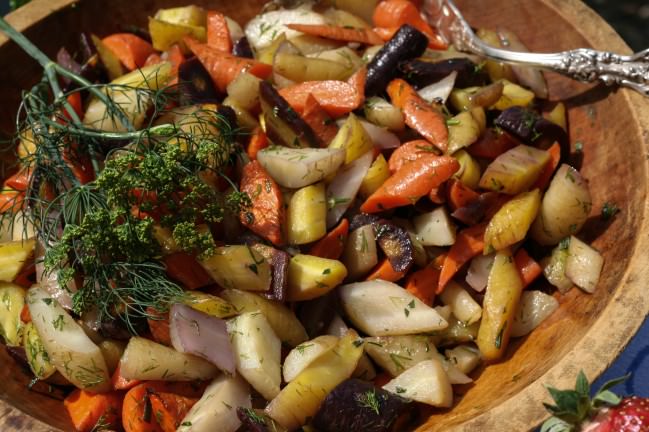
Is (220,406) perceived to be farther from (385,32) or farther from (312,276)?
(385,32)

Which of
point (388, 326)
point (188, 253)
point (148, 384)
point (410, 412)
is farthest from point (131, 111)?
point (410, 412)

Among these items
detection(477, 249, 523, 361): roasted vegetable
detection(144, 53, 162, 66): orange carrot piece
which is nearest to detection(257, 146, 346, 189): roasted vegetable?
detection(477, 249, 523, 361): roasted vegetable

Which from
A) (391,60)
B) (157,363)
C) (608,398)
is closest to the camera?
(608,398)

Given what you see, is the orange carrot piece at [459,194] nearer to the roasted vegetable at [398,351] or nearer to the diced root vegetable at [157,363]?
the roasted vegetable at [398,351]

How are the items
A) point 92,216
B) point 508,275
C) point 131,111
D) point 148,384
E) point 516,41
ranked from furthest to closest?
point 516,41 → point 131,111 → point 508,275 → point 148,384 → point 92,216

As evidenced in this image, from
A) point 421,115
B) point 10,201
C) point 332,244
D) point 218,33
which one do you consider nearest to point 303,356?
point 332,244

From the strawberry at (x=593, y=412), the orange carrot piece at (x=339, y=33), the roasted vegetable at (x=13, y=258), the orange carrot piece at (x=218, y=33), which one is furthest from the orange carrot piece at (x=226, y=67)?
the strawberry at (x=593, y=412)

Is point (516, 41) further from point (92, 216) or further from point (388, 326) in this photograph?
point (92, 216)
